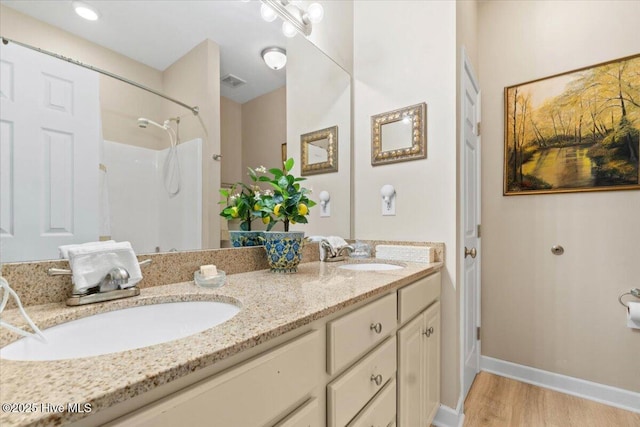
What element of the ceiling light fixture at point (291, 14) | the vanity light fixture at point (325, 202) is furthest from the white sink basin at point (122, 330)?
the ceiling light fixture at point (291, 14)

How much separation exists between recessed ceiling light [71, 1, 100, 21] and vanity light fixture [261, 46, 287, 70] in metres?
0.65

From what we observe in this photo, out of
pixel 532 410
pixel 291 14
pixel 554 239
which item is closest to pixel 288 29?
pixel 291 14

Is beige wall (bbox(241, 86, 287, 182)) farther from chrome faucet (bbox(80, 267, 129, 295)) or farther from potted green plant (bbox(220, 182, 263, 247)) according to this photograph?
chrome faucet (bbox(80, 267, 129, 295))

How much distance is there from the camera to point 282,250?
1.15 meters

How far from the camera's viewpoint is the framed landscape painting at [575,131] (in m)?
1.60

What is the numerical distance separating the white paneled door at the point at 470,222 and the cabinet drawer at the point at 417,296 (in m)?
0.28

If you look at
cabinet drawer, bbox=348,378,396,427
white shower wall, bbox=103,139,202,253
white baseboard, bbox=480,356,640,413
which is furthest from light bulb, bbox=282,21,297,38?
white baseboard, bbox=480,356,640,413

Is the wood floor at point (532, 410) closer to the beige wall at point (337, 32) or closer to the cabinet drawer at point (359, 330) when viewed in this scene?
the cabinet drawer at point (359, 330)

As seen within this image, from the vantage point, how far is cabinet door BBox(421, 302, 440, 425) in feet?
4.26

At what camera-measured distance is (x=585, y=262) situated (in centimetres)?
172

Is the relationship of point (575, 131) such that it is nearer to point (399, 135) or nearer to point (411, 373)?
point (399, 135)

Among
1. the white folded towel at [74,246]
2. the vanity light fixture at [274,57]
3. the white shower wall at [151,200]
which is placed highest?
the vanity light fixture at [274,57]

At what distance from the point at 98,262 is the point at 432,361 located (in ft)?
4.59

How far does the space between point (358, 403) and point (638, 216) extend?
6.21ft
